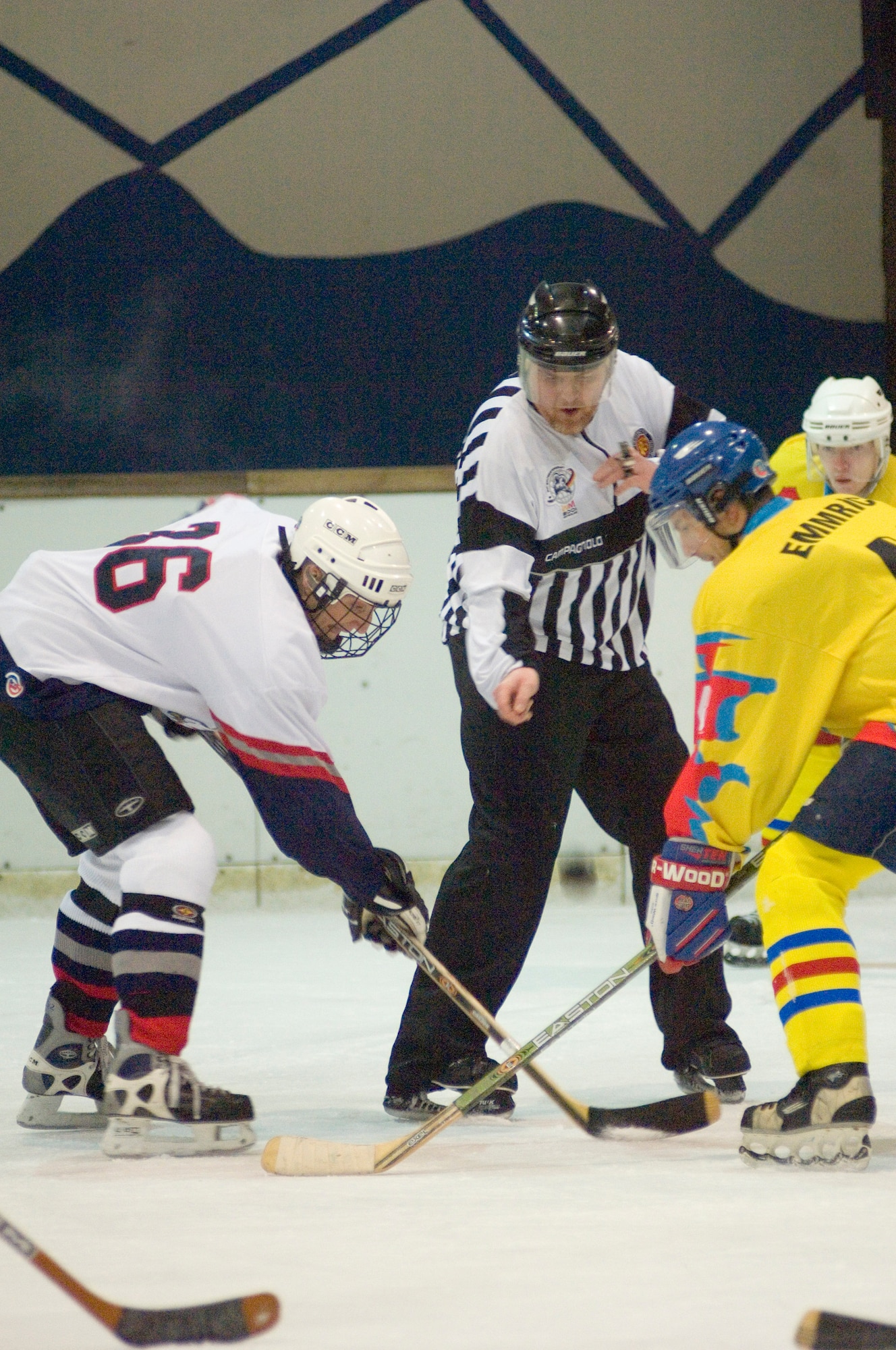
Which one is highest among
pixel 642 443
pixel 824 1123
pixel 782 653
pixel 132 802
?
pixel 642 443

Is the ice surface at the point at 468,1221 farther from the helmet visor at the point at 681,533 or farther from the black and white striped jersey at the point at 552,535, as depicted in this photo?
the helmet visor at the point at 681,533

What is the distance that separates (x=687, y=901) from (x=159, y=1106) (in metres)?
0.77

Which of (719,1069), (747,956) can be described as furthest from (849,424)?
(719,1069)

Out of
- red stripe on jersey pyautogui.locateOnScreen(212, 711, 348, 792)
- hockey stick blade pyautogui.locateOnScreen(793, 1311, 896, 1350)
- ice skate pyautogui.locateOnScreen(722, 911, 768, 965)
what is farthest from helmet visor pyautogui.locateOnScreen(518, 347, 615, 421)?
ice skate pyautogui.locateOnScreen(722, 911, 768, 965)

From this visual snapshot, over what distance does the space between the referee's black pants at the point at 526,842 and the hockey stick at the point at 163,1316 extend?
3.79ft

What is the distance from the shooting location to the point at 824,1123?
2.22m

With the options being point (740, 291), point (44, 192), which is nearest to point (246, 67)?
point (44, 192)

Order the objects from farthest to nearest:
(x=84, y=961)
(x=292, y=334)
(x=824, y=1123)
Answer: (x=292, y=334), (x=84, y=961), (x=824, y=1123)

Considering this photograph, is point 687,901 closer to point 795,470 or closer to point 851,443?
point 851,443

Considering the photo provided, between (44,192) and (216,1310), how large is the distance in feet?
13.8

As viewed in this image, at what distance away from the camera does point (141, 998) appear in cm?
241

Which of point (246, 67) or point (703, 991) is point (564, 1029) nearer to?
point (703, 991)

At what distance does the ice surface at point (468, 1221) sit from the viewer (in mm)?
1632

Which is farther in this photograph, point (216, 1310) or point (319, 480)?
point (319, 480)
